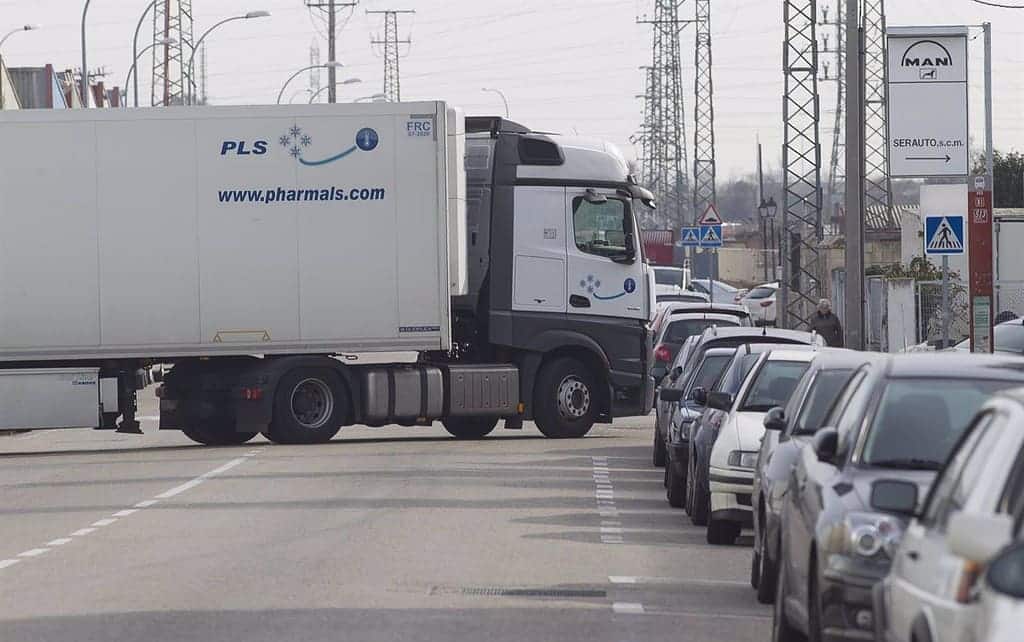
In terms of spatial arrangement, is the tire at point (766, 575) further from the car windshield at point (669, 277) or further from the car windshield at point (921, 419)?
the car windshield at point (669, 277)

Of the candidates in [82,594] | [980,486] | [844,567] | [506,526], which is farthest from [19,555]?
[980,486]

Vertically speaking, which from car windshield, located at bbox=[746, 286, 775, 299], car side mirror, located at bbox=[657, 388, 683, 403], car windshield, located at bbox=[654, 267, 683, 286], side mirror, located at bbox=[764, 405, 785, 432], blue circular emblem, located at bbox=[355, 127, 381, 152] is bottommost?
car side mirror, located at bbox=[657, 388, 683, 403]

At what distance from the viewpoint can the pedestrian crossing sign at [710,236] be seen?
146 feet

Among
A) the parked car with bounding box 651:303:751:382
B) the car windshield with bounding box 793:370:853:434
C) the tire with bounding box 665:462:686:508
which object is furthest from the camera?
the parked car with bounding box 651:303:751:382

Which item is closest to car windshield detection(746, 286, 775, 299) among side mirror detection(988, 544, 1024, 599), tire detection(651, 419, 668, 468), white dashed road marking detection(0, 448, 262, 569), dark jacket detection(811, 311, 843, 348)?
dark jacket detection(811, 311, 843, 348)

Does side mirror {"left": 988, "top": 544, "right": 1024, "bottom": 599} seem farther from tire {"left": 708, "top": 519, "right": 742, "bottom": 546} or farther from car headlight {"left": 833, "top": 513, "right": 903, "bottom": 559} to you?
tire {"left": 708, "top": 519, "right": 742, "bottom": 546}

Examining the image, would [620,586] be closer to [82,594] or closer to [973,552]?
[82,594]

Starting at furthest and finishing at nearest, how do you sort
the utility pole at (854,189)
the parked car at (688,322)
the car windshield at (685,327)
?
the car windshield at (685,327)
the parked car at (688,322)
the utility pole at (854,189)

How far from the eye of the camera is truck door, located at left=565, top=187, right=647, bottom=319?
2783 cm

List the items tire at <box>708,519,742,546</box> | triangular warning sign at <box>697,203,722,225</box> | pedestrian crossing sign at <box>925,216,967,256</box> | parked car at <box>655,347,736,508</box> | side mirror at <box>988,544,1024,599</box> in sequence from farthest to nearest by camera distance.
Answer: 1. triangular warning sign at <box>697,203,722,225</box>
2. pedestrian crossing sign at <box>925,216,967,256</box>
3. parked car at <box>655,347,736,508</box>
4. tire at <box>708,519,742,546</box>
5. side mirror at <box>988,544,1024,599</box>

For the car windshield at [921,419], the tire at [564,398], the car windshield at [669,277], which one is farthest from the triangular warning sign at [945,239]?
the car windshield at [669,277]

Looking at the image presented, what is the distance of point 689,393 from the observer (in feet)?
63.4

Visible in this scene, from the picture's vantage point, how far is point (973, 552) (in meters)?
5.38

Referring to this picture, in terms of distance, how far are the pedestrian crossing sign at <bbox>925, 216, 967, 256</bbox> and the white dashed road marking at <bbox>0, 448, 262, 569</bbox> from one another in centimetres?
872
